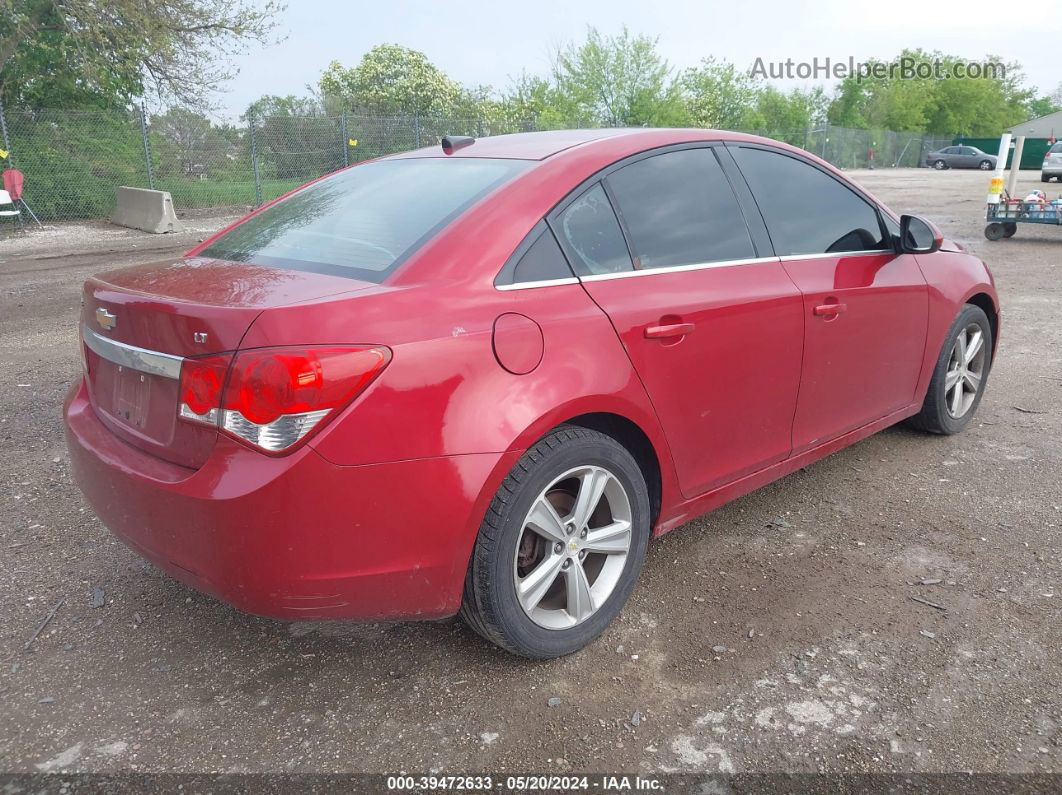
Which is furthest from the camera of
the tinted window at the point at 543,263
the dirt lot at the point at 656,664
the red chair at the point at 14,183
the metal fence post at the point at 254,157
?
the metal fence post at the point at 254,157

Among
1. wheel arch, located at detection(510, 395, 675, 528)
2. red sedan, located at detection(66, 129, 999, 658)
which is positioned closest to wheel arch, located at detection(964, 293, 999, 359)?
red sedan, located at detection(66, 129, 999, 658)

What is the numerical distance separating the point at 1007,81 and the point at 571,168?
102 metres

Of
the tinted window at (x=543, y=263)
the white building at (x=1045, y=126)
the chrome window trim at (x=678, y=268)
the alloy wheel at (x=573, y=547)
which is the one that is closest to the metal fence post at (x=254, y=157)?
the chrome window trim at (x=678, y=268)

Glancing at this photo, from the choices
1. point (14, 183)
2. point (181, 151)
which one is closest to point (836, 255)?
point (14, 183)

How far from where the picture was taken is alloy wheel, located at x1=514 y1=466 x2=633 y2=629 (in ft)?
8.27

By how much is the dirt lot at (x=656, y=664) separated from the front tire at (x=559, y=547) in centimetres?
15

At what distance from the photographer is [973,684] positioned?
250 cm

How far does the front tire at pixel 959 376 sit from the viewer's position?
4.29 meters

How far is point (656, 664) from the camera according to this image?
8.64 feet

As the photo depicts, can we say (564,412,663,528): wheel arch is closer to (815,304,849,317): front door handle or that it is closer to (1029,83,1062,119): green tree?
(815,304,849,317): front door handle

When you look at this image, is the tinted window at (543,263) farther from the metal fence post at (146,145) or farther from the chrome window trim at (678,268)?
the metal fence post at (146,145)

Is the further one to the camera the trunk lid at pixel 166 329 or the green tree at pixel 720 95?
the green tree at pixel 720 95

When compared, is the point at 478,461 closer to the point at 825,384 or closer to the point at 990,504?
the point at 825,384

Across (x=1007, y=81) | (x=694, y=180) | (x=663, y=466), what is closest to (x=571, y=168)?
(x=694, y=180)
